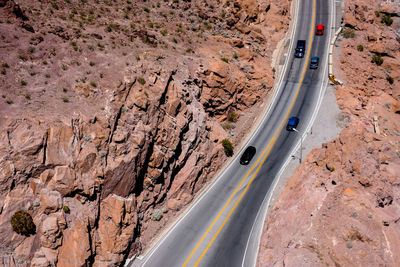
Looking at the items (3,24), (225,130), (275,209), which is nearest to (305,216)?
(275,209)

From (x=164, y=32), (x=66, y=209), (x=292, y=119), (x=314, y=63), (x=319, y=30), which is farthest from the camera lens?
(x=319, y=30)

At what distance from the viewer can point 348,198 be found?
33062 mm

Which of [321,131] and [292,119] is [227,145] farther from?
[321,131]

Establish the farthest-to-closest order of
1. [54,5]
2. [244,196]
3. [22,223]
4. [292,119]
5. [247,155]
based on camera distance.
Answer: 1. [292,119]
2. [247,155]
3. [54,5]
4. [244,196]
5. [22,223]

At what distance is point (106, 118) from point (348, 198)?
1067 inches

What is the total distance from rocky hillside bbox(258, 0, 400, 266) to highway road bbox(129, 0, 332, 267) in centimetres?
275

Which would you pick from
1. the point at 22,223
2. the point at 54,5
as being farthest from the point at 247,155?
the point at 54,5

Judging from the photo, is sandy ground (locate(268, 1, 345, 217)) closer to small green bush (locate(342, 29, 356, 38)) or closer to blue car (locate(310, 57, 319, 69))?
blue car (locate(310, 57, 319, 69))

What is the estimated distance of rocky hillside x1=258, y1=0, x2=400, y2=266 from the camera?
97.3ft

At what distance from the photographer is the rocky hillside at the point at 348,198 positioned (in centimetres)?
2967

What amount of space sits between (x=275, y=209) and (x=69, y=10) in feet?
127

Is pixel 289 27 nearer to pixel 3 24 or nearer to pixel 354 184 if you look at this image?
pixel 354 184

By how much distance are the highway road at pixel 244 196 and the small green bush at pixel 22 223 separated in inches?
483

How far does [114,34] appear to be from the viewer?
141ft
